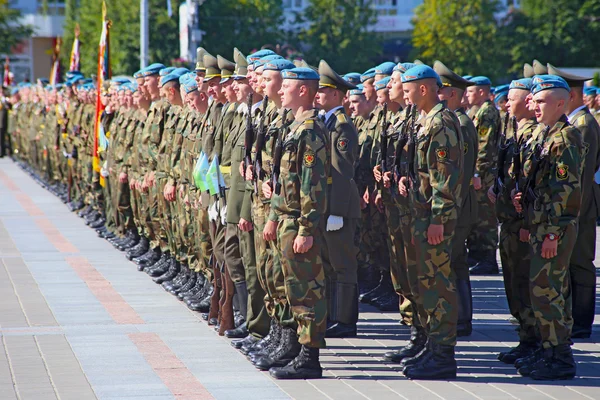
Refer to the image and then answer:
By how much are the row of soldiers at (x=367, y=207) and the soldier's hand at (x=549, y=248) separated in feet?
0.06

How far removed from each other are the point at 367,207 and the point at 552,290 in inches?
140

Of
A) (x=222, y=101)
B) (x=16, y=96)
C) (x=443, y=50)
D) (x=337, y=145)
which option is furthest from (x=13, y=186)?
(x=443, y=50)

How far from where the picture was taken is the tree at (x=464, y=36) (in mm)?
45531

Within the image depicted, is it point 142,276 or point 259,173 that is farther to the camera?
point 142,276

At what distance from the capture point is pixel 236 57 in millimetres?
9594

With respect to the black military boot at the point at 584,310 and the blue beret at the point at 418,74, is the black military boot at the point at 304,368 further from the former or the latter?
the black military boot at the point at 584,310

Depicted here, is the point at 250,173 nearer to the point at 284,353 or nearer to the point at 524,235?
the point at 284,353

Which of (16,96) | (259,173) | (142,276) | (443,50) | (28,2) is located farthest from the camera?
(28,2)

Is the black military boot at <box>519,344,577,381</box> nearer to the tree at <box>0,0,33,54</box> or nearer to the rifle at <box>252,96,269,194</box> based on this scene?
the rifle at <box>252,96,269,194</box>

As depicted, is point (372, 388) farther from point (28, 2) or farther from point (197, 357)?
point (28, 2)

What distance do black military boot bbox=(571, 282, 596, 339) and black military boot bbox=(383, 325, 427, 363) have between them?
1.63 metres

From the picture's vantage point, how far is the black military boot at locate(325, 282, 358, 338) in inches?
351

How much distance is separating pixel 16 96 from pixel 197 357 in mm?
A: 27051

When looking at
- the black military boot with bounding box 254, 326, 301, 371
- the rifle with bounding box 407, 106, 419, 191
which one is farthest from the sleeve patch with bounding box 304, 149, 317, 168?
the black military boot with bounding box 254, 326, 301, 371
